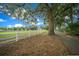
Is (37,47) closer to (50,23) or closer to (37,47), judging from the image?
(37,47)

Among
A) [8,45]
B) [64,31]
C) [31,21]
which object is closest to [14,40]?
[8,45]

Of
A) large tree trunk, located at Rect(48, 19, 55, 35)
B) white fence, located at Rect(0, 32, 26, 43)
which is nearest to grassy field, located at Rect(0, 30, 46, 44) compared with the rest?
white fence, located at Rect(0, 32, 26, 43)

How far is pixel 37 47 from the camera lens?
4.06 m

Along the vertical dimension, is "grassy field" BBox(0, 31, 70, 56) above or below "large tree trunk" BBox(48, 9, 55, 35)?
below

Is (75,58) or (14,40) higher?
(14,40)

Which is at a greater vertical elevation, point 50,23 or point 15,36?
point 50,23

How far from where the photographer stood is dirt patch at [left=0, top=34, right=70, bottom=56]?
4039mm

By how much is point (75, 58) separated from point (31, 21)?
90cm

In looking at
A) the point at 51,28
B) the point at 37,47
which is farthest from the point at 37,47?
the point at 51,28

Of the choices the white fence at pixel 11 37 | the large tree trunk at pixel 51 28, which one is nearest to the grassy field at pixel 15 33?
the white fence at pixel 11 37

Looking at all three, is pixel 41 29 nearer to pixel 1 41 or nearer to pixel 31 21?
pixel 31 21

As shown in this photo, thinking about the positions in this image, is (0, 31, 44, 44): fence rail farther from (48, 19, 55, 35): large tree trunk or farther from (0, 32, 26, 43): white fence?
(48, 19, 55, 35): large tree trunk

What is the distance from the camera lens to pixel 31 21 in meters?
4.06

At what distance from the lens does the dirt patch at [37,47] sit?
404 centimetres
